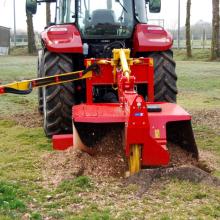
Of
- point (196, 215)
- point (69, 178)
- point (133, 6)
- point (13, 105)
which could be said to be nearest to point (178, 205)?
point (196, 215)

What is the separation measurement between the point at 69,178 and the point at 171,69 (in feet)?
7.83

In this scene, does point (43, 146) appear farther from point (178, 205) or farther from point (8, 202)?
point (178, 205)

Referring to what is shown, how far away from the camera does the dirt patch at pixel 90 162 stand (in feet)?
16.0

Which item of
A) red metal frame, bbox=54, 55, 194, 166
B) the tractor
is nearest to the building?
the tractor

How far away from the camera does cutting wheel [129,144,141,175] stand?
467 cm

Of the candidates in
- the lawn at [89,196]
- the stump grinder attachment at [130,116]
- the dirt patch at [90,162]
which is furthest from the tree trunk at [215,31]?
the dirt patch at [90,162]

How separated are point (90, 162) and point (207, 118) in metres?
3.94

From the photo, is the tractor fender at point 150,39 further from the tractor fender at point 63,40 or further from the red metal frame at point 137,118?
the red metal frame at point 137,118

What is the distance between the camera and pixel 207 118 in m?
8.60

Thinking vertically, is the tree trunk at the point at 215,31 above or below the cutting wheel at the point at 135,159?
above

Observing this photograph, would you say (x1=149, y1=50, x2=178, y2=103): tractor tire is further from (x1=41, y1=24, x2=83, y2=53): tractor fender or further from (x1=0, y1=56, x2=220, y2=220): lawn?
(x1=41, y1=24, x2=83, y2=53): tractor fender

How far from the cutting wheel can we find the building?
35.7m

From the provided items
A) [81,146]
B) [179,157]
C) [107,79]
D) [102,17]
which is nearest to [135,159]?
[179,157]

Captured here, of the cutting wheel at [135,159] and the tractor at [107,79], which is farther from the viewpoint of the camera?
the tractor at [107,79]
